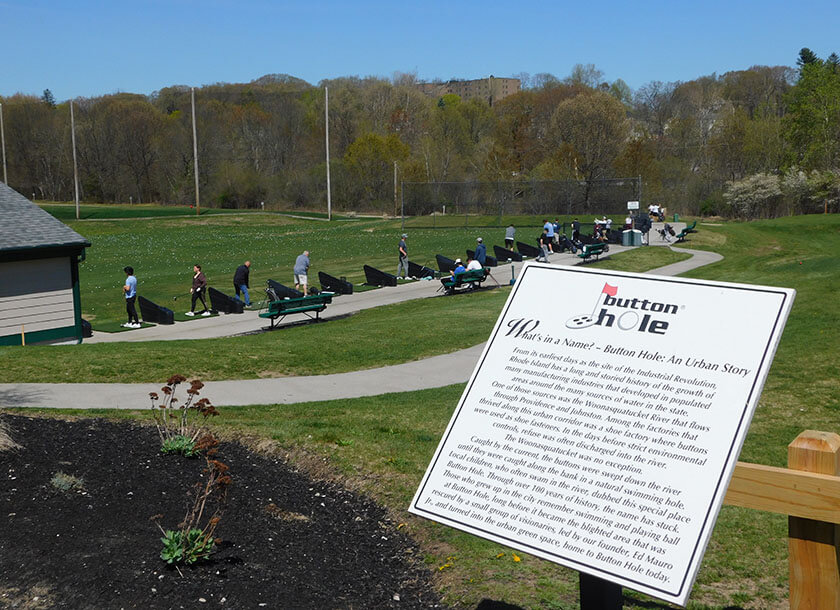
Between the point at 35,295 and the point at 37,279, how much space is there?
14.6 inches

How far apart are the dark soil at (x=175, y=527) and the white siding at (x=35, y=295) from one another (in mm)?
11857

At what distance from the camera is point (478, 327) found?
18500mm

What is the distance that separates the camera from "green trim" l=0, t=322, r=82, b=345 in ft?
62.3

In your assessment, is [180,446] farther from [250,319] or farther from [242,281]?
[242,281]

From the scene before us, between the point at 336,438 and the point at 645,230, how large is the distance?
110 feet

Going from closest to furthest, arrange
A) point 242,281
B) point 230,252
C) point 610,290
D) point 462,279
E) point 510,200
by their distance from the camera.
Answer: point 610,290 → point 242,281 → point 462,279 → point 230,252 → point 510,200

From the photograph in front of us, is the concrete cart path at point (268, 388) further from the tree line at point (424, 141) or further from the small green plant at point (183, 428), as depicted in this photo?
the tree line at point (424, 141)

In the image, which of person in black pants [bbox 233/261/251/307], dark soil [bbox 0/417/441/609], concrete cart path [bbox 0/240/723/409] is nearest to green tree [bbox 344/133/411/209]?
person in black pants [bbox 233/261/251/307]

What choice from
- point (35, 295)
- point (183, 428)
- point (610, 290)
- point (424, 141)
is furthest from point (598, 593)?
point (424, 141)

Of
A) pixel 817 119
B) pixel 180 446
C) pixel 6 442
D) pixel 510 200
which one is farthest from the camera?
pixel 817 119

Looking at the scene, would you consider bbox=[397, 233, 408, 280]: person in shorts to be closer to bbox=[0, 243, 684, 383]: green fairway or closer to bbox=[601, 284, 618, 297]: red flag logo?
bbox=[0, 243, 684, 383]: green fairway

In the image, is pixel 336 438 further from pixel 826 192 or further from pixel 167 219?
pixel 167 219

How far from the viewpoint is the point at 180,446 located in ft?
26.7

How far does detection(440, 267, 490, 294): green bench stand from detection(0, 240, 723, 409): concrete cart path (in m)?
10.2
